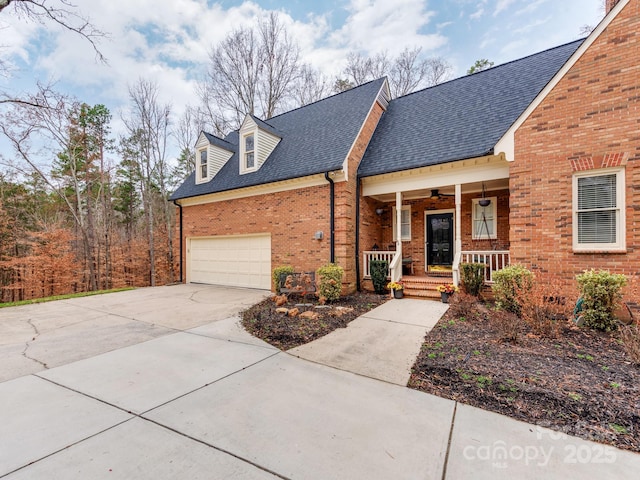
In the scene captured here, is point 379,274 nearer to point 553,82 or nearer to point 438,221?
point 438,221

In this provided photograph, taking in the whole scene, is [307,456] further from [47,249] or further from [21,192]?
[21,192]

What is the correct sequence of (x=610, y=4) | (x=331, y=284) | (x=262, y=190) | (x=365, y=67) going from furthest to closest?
(x=365, y=67), (x=262, y=190), (x=331, y=284), (x=610, y=4)

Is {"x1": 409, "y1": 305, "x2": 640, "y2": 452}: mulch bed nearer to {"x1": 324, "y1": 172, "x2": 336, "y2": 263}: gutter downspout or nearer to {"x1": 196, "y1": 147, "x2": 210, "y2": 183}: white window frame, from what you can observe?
{"x1": 324, "y1": 172, "x2": 336, "y2": 263}: gutter downspout

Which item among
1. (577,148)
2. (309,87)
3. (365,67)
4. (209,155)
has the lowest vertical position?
(577,148)

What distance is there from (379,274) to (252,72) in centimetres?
1589

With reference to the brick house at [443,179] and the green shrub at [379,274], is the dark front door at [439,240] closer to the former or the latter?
the brick house at [443,179]

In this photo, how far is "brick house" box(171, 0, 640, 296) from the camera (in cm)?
559

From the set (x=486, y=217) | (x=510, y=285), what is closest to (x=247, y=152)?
(x=486, y=217)

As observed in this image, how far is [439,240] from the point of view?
9.80 meters

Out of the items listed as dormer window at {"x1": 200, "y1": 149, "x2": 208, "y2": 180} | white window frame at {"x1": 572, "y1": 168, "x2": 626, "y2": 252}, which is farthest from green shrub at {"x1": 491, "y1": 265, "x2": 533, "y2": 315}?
dormer window at {"x1": 200, "y1": 149, "x2": 208, "y2": 180}

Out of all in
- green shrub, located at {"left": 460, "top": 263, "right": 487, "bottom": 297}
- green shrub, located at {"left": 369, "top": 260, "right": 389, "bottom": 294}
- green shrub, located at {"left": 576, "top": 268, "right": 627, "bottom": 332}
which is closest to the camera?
green shrub, located at {"left": 576, "top": 268, "right": 627, "bottom": 332}

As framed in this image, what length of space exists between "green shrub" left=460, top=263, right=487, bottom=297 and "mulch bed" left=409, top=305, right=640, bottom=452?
7.03 ft

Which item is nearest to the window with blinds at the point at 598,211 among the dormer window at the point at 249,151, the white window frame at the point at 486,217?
the white window frame at the point at 486,217

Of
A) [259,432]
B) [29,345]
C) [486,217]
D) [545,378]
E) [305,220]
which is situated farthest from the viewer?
[305,220]
